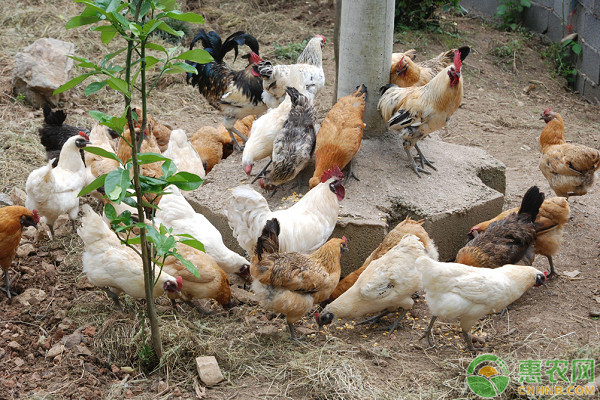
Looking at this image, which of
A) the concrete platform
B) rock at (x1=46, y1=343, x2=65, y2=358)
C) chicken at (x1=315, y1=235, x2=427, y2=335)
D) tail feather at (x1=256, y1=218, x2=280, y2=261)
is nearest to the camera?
rock at (x1=46, y1=343, x2=65, y2=358)

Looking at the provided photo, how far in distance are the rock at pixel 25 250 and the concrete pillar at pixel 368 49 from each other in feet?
12.5

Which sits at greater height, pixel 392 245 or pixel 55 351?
pixel 392 245

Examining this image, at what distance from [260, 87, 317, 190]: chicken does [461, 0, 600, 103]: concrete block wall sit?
661cm

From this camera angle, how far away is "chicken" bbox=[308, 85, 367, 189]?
5.84 meters

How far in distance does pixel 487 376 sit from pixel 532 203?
7.04 feet

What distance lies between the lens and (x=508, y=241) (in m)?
5.52

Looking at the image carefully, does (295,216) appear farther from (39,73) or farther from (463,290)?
(39,73)

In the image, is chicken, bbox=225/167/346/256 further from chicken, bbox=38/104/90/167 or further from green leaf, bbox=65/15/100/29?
chicken, bbox=38/104/90/167

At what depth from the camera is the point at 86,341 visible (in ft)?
15.0

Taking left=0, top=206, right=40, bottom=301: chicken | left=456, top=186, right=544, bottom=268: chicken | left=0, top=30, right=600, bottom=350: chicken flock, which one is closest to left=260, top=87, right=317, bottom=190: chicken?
left=0, top=30, right=600, bottom=350: chicken flock

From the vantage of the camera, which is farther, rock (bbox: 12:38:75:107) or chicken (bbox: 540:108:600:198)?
rock (bbox: 12:38:75:107)

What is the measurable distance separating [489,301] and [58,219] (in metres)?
4.89

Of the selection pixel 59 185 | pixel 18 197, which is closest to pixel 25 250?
pixel 59 185

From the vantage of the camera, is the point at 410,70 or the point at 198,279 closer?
the point at 198,279
